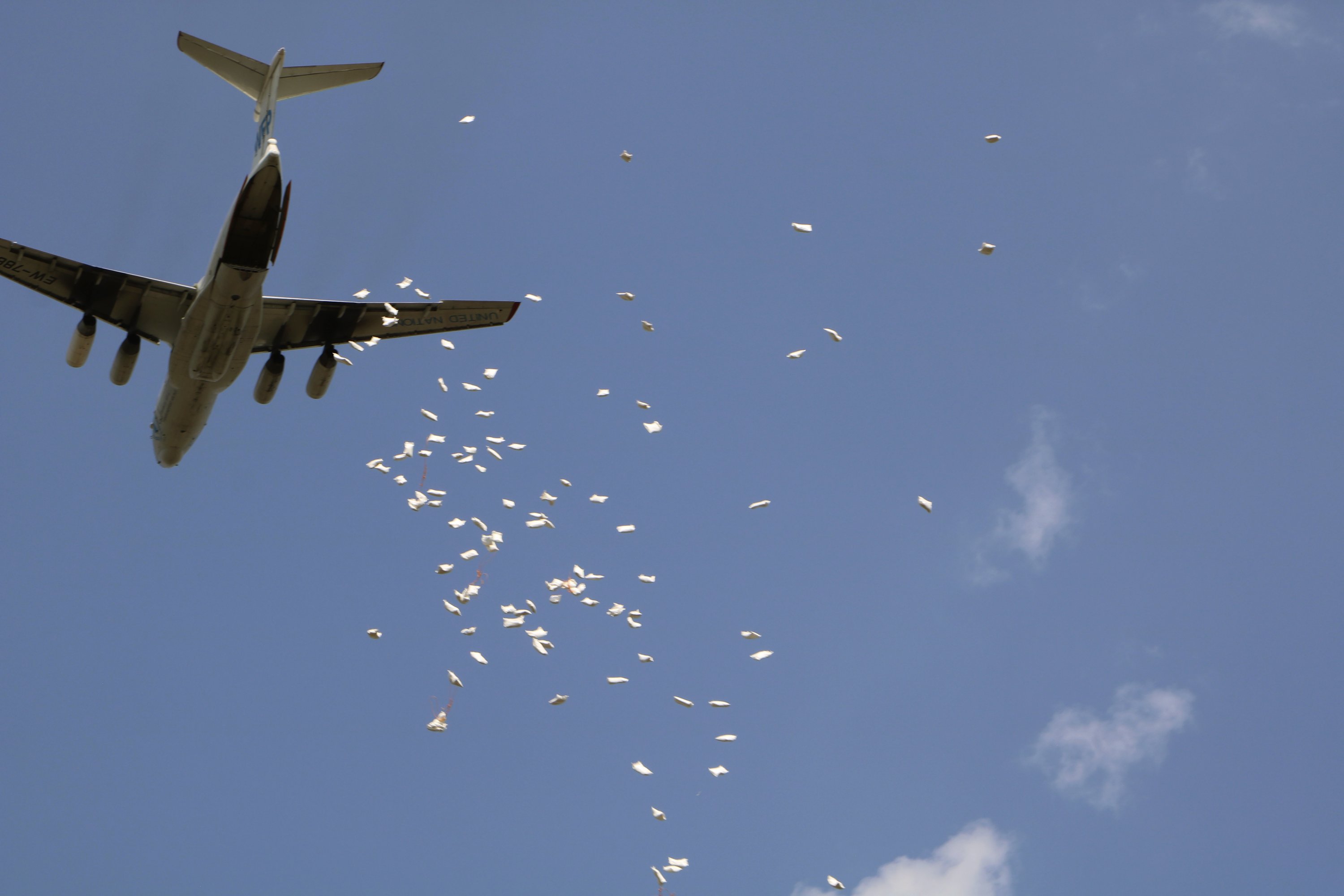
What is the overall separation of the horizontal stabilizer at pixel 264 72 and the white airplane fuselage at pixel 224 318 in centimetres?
159

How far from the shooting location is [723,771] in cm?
2098

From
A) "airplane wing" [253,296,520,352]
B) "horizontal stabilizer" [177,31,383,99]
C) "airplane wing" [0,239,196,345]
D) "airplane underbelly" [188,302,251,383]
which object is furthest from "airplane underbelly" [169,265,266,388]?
"horizontal stabilizer" [177,31,383,99]

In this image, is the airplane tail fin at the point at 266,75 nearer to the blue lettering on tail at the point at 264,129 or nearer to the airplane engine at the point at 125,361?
the blue lettering on tail at the point at 264,129

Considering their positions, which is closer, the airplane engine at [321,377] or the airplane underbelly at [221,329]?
the airplane underbelly at [221,329]

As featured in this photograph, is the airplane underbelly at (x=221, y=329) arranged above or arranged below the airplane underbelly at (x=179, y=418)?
above

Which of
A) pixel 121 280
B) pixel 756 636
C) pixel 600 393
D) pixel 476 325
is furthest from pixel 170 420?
pixel 756 636

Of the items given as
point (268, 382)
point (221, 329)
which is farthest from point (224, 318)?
point (268, 382)

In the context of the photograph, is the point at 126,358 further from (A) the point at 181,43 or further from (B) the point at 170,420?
(A) the point at 181,43

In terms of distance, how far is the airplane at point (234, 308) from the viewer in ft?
76.7

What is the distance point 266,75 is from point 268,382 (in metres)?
7.59

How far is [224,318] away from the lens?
2497cm

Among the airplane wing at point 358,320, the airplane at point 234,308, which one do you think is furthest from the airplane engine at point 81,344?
the airplane wing at point 358,320

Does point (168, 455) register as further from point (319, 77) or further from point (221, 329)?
point (319, 77)

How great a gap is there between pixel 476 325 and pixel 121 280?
878 centimetres
